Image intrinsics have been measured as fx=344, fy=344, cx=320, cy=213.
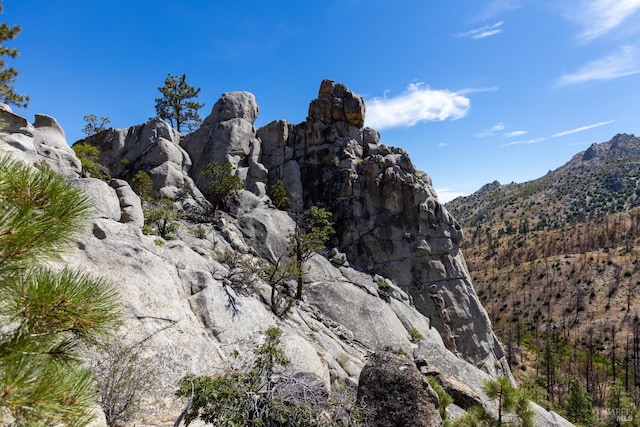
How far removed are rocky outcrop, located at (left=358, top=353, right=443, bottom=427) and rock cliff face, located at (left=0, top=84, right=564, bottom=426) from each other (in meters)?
4.71

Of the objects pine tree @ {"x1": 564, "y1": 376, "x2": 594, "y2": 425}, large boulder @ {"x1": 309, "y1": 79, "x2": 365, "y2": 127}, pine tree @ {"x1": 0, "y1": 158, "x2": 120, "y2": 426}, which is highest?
large boulder @ {"x1": 309, "y1": 79, "x2": 365, "y2": 127}

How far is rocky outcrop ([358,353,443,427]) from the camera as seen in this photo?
1031 cm

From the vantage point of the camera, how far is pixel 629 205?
164m

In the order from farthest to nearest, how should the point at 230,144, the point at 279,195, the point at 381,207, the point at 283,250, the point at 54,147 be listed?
1. the point at 381,207
2. the point at 230,144
3. the point at 279,195
4. the point at 283,250
5. the point at 54,147

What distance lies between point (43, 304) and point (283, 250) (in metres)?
28.6

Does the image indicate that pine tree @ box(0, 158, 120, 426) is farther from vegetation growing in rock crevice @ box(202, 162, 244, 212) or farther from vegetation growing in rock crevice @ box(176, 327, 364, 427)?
vegetation growing in rock crevice @ box(202, 162, 244, 212)

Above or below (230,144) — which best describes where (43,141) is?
below

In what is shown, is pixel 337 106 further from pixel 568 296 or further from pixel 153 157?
pixel 568 296

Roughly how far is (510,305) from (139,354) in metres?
127

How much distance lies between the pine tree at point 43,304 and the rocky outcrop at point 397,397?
8.41 m

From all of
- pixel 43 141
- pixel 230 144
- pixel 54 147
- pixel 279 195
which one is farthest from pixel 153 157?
pixel 54 147

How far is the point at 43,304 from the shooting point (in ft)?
12.0

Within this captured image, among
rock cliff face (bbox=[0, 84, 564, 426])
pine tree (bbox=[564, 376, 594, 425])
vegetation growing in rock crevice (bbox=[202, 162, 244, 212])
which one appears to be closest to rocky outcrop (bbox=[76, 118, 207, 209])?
rock cliff face (bbox=[0, 84, 564, 426])

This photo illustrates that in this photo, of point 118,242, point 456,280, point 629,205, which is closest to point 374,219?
point 456,280
